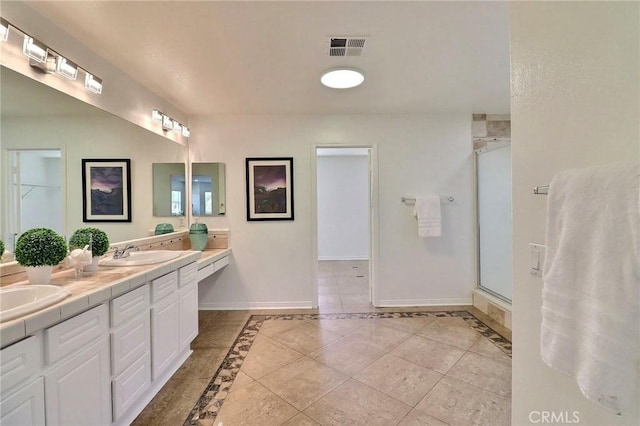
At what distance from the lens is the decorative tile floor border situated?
1555 mm

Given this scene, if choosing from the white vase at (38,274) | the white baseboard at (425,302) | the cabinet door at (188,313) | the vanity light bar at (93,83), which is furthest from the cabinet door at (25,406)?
the white baseboard at (425,302)

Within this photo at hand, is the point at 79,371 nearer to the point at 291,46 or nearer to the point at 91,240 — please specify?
the point at 91,240

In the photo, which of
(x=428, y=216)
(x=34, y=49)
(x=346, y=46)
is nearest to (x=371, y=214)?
(x=428, y=216)

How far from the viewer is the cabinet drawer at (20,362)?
2.79ft

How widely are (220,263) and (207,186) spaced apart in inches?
37.2

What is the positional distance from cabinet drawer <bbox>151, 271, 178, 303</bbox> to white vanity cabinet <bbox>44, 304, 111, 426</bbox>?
359mm

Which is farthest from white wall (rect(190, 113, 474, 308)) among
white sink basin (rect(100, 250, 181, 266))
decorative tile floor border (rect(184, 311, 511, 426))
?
white sink basin (rect(100, 250, 181, 266))

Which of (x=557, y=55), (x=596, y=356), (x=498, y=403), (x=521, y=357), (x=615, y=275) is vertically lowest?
(x=498, y=403)

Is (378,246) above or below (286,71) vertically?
below

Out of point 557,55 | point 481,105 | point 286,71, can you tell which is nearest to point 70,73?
point 286,71

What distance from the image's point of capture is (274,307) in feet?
10.3

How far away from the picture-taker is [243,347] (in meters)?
2.29

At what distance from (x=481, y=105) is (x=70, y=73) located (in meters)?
3.59

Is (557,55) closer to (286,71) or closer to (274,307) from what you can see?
(286,71)
